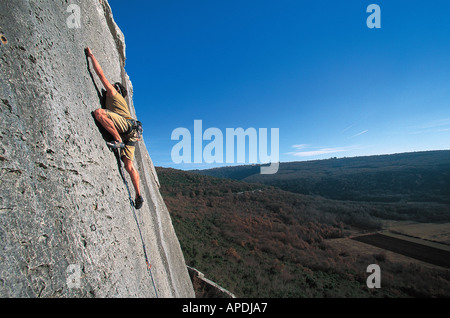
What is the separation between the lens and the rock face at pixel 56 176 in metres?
1.41

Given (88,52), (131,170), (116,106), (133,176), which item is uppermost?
(88,52)

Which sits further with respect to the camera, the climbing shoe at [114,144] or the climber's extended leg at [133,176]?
the climber's extended leg at [133,176]

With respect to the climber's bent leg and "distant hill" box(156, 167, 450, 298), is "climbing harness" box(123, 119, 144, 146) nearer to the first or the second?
the climber's bent leg

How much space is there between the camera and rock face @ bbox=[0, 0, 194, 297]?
4.62 ft

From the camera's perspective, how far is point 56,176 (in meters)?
1.75

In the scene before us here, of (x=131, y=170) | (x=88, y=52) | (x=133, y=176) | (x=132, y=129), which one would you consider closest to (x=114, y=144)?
(x=132, y=129)

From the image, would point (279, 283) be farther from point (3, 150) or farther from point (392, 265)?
point (3, 150)

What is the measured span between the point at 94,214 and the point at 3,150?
95 centimetres

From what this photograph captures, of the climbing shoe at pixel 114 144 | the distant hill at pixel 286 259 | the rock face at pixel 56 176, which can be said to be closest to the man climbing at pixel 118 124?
the climbing shoe at pixel 114 144

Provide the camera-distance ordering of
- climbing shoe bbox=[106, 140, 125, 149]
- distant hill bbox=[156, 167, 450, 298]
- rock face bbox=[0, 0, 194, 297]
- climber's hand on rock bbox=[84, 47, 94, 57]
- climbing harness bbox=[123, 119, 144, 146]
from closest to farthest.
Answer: rock face bbox=[0, 0, 194, 297] → climbing shoe bbox=[106, 140, 125, 149] → climber's hand on rock bbox=[84, 47, 94, 57] → climbing harness bbox=[123, 119, 144, 146] → distant hill bbox=[156, 167, 450, 298]

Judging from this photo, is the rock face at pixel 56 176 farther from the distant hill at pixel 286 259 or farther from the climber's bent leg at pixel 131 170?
the distant hill at pixel 286 259

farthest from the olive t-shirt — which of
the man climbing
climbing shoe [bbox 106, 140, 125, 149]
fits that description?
climbing shoe [bbox 106, 140, 125, 149]

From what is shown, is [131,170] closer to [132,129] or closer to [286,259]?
[132,129]
